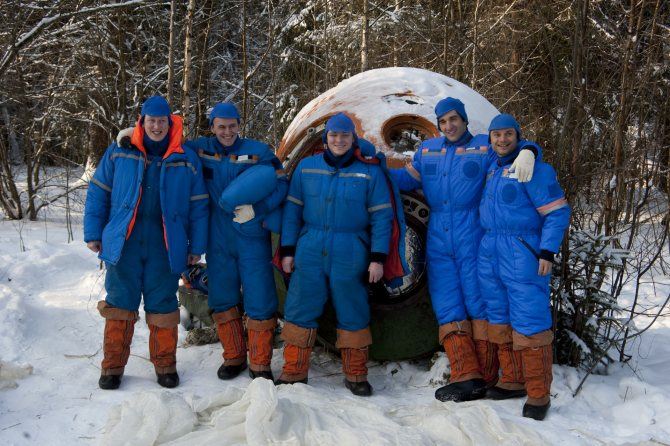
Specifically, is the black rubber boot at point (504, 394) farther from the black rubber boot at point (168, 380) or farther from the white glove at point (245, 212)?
the black rubber boot at point (168, 380)

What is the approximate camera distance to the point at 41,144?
9328 mm

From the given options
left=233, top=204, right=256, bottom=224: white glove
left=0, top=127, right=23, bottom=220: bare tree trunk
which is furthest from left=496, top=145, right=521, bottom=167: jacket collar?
left=0, top=127, right=23, bottom=220: bare tree trunk

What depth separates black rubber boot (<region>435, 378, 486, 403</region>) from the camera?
3.51m

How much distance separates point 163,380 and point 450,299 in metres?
1.93

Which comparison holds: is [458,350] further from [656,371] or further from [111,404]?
[111,404]

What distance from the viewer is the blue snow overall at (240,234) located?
3.76 m

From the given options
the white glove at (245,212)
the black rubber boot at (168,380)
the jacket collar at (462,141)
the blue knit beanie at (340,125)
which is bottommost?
the black rubber boot at (168,380)

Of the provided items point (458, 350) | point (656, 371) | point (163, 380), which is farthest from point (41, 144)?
point (656, 371)

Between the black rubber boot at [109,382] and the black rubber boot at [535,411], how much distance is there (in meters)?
2.49

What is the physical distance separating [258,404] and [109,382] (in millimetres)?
1296

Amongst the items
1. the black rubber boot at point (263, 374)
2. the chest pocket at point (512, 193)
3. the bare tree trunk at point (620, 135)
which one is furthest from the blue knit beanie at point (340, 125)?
the bare tree trunk at point (620, 135)

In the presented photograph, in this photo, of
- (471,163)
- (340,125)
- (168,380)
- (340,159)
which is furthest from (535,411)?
(168,380)

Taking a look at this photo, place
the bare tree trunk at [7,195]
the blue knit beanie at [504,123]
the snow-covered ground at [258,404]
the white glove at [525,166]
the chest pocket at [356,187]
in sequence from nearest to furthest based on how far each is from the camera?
the snow-covered ground at [258,404]
the white glove at [525,166]
the blue knit beanie at [504,123]
the chest pocket at [356,187]
the bare tree trunk at [7,195]

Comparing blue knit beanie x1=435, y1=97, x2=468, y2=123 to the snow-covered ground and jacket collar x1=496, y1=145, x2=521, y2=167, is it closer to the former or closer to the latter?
jacket collar x1=496, y1=145, x2=521, y2=167
